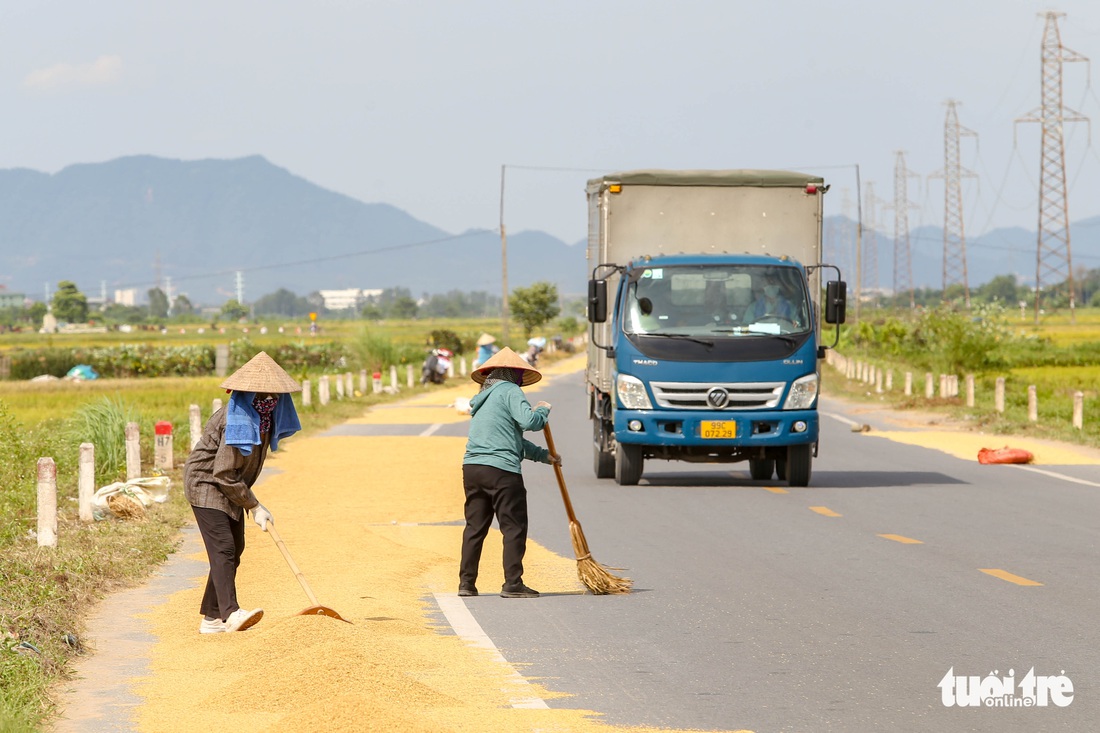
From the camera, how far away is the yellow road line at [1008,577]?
35.3 feet

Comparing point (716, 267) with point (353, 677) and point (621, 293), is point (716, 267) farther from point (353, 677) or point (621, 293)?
point (353, 677)

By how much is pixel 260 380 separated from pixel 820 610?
3823 mm

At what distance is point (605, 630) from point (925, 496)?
885cm

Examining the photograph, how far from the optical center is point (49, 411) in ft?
120

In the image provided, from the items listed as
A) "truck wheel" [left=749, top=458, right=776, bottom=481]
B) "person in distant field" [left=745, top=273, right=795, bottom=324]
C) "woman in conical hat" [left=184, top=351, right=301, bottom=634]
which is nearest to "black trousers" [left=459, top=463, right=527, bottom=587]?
"woman in conical hat" [left=184, top=351, right=301, bottom=634]

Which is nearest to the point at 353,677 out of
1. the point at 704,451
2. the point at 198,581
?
the point at 198,581

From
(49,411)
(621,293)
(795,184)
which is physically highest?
(795,184)

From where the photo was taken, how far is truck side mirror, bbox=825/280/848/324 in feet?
56.6

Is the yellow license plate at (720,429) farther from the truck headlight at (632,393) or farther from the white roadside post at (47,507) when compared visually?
the white roadside post at (47,507)

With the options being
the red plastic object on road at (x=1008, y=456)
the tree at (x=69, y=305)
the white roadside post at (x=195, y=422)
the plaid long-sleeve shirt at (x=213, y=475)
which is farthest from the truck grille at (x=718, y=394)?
the tree at (x=69, y=305)

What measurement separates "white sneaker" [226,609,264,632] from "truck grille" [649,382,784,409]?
8.91 meters

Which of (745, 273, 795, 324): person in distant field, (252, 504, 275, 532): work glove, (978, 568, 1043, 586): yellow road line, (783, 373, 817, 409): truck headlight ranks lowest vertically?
(978, 568, 1043, 586): yellow road line

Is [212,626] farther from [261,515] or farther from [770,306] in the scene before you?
[770,306]

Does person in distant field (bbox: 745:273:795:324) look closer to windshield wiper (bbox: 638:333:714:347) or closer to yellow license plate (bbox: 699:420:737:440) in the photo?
windshield wiper (bbox: 638:333:714:347)
